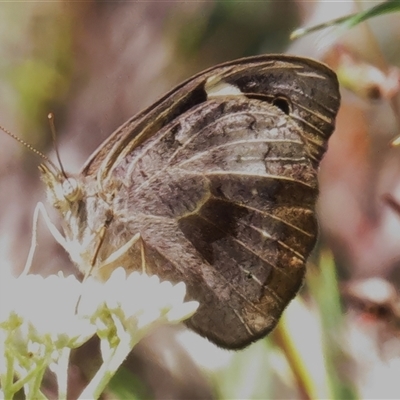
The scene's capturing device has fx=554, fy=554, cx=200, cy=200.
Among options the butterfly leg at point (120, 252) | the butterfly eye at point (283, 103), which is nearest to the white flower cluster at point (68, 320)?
the butterfly leg at point (120, 252)

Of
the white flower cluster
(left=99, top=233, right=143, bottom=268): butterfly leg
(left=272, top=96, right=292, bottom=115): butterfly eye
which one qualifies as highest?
(left=272, top=96, right=292, bottom=115): butterfly eye

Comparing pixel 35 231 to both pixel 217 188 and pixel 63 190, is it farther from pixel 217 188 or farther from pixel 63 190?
pixel 217 188

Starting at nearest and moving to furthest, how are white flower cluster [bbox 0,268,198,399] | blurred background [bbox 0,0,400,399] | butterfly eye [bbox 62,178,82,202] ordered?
white flower cluster [bbox 0,268,198,399]
butterfly eye [bbox 62,178,82,202]
blurred background [bbox 0,0,400,399]

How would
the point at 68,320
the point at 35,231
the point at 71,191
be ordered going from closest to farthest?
the point at 68,320 → the point at 71,191 → the point at 35,231

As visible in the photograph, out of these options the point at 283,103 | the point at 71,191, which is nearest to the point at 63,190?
the point at 71,191

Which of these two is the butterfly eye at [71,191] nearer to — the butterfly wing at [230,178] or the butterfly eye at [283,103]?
the butterfly wing at [230,178]

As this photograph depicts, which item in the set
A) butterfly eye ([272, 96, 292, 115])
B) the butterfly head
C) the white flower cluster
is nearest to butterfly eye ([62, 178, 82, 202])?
the butterfly head

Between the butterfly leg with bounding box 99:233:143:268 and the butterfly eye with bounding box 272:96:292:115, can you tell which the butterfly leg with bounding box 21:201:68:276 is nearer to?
the butterfly leg with bounding box 99:233:143:268
